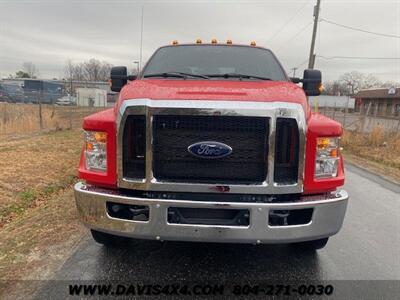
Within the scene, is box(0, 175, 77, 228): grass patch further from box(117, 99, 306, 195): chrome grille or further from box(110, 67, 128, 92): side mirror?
box(117, 99, 306, 195): chrome grille

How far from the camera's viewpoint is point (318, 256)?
375 cm

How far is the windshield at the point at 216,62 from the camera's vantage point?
4242mm

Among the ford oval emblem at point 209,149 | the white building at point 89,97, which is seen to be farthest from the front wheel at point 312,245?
the white building at point 89,97

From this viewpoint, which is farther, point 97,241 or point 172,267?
point 97,241

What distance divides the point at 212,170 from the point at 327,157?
96 cm

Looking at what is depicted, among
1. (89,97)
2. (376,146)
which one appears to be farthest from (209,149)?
(89,97)

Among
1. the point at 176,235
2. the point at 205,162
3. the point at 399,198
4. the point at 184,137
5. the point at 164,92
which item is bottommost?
the point at 399,198

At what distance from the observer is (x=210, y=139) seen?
280cm

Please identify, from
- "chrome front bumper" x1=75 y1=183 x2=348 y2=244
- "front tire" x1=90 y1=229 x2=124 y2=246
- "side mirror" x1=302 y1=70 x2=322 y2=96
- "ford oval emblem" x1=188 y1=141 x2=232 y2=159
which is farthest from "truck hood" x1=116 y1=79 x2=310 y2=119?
"front tire" x1=90 y1=229 x2=124 y2=246

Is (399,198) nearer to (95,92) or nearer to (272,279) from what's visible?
(272,279)

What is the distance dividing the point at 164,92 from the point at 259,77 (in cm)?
153

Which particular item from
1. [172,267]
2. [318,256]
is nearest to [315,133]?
[318,256]

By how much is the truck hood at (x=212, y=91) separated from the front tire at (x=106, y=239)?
1.36 metres

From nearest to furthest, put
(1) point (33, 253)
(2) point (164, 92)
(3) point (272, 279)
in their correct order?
(2) point (164, 92)
(3) point (272, 279)
(1) point (33, 253)
